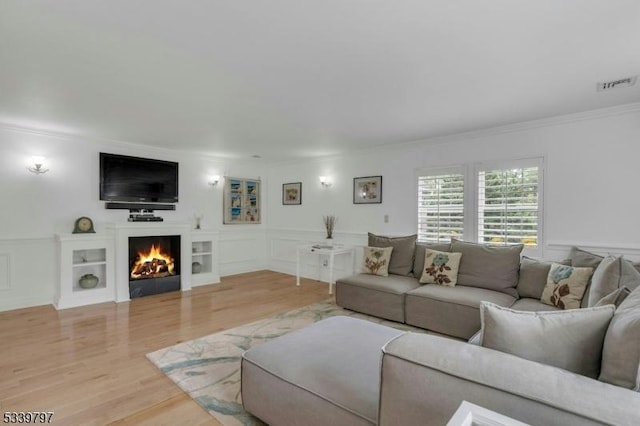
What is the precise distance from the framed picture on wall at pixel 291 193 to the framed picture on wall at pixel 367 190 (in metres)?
1.32

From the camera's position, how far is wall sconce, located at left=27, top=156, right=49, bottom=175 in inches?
166

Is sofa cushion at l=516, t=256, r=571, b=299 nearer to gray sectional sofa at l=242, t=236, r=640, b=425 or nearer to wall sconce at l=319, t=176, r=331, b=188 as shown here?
gray sectional sofa at l=242, t=236, r=640, b=425

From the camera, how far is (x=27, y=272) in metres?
4.23

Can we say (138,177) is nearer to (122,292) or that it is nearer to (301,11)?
(122,292)

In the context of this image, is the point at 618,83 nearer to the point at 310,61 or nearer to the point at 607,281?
the point at 607,281

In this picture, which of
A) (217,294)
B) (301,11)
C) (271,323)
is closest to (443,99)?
(301,11)

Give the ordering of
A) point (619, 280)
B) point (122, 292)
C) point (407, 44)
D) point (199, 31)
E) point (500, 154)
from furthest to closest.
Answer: point (122, 292), point (500, 154), point (619, 280), point (407, 44), point (199, 31)

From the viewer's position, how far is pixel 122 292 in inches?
180

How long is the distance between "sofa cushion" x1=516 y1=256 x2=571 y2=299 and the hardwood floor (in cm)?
258

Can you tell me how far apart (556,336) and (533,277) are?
2.53 metres

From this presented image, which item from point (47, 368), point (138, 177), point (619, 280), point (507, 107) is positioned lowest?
point (47, 368)

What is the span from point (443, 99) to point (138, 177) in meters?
4.50

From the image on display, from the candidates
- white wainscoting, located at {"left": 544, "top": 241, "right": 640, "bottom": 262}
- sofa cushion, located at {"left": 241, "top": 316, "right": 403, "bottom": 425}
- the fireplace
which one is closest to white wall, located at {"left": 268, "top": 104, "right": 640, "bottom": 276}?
white wainscoting, located at {"left": 544, "top": 241, "right": 640, "bottom": 262}

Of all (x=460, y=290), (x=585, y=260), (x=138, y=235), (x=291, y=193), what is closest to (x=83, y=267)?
(x=138, y=235)
